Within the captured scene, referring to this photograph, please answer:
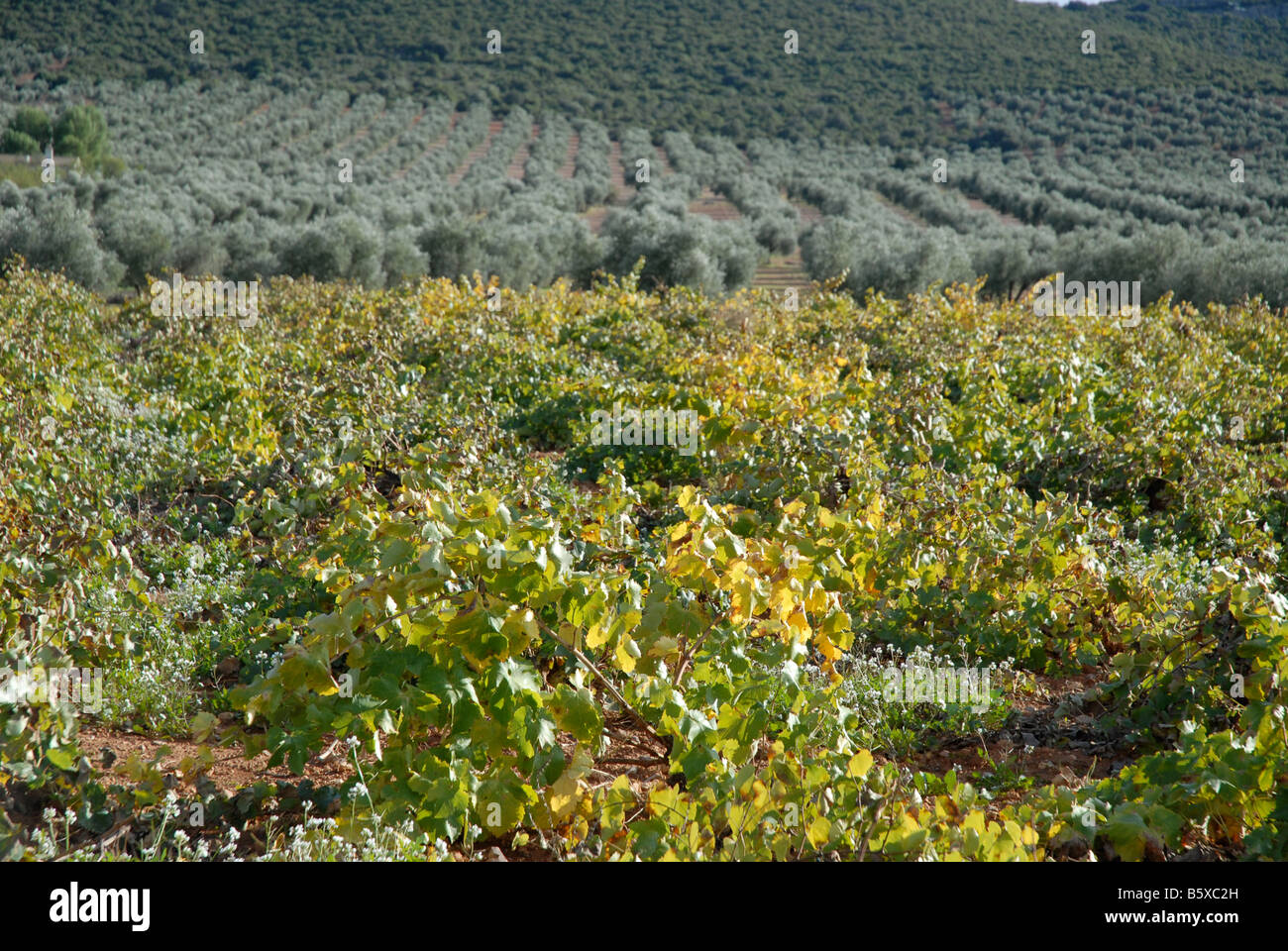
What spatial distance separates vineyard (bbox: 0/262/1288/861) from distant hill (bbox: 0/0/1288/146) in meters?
49.5

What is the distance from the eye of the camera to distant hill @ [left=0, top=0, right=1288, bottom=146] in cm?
5359

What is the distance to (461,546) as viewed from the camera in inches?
96.3

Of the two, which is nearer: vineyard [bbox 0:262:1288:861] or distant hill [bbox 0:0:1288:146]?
vineyard [bbox 0:262:1288:861]

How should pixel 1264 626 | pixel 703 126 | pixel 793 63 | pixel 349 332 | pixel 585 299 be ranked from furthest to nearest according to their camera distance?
pixel 793 63 < pixel 703 126 < pixel 585 299 < pixel 349 332 < pixel 1264 626

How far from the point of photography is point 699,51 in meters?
62.3

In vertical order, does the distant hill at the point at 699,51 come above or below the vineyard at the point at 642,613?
above

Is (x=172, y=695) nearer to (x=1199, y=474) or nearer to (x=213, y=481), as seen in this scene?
(x=213, y=481)

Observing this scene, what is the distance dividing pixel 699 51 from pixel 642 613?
220 feet

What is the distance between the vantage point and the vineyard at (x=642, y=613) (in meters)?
2.40

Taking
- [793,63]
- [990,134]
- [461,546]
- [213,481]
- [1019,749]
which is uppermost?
[793,63]

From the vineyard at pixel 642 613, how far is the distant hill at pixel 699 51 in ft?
162

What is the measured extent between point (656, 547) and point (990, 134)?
52.9m

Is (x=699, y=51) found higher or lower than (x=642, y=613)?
higher
